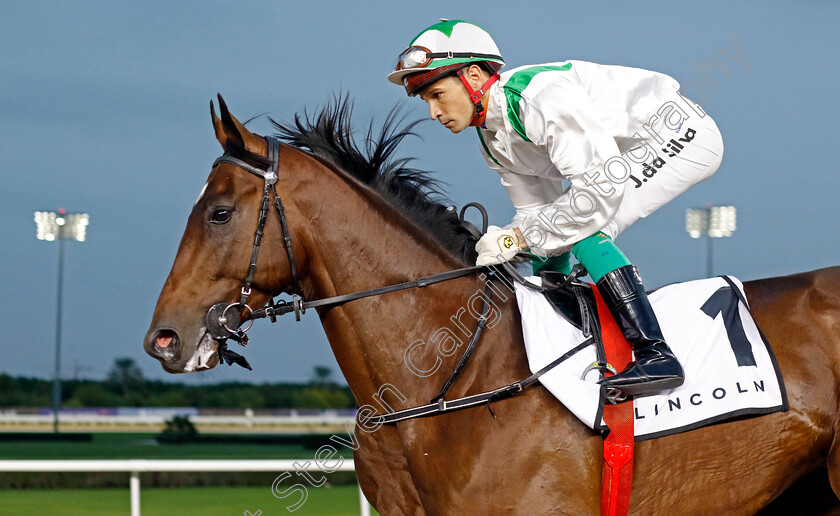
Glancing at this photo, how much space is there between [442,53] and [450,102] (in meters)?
0.16

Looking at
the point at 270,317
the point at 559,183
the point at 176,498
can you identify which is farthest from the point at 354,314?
the point at 176,498

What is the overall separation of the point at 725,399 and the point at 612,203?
0.67 meters

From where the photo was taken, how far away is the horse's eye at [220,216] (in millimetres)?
2371

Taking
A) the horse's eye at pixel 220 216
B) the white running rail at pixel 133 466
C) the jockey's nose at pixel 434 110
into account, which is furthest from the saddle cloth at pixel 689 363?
the white running rail at pixel 133 466

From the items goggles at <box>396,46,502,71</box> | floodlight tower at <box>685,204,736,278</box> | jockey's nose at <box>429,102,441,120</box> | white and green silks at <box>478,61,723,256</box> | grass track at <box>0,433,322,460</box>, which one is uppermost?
floodlight tower at <box>685,204,736,278</box>

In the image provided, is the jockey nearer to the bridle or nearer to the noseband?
the bridle

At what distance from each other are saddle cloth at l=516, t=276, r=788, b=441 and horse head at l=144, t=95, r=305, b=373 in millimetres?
769

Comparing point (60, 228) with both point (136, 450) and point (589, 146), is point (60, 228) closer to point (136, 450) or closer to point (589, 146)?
point (136, 450)

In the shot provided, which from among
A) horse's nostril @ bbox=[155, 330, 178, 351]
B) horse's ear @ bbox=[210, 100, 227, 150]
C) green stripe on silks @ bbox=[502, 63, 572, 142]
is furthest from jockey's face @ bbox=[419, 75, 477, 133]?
horse's nostril @ bbox=[155, 330, 178, 351]

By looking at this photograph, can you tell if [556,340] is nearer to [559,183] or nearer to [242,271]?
[559,183]

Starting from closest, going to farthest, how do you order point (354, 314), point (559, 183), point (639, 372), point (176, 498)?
point (639, 372)
point (354, 314)
point (559, 183)
point (176, 498)

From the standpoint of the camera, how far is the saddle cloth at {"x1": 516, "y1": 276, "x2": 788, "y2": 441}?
7.72 ft

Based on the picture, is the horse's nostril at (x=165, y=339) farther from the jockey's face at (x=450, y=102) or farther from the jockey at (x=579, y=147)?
the jockey's face at (x=450, y=102)

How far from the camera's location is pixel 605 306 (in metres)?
2.52
